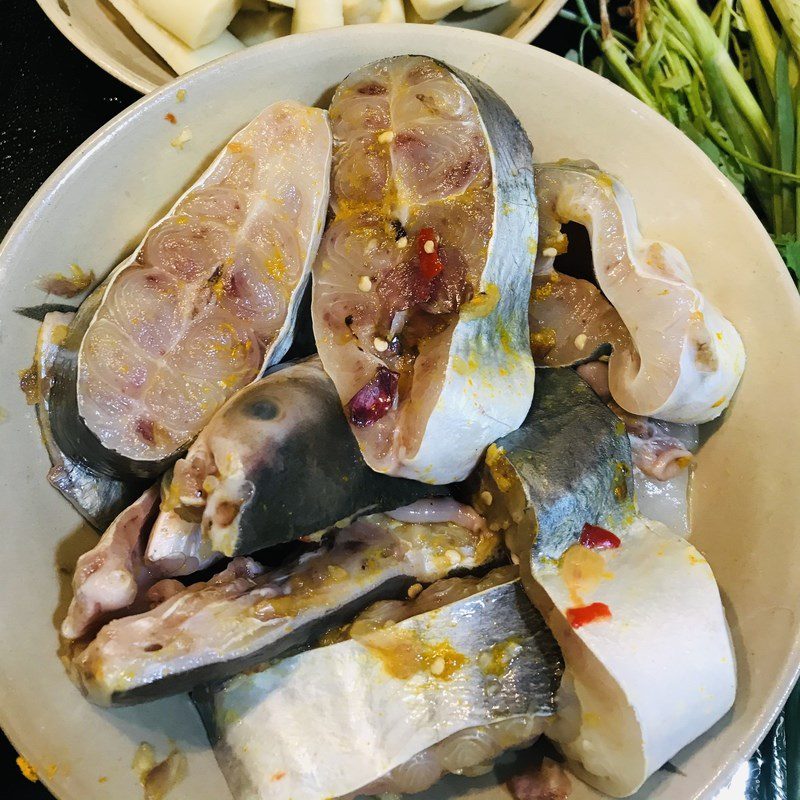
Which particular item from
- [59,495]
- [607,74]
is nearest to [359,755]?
[59,495]

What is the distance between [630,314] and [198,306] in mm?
946

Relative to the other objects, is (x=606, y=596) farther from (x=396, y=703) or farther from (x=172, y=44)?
(x=172, y=44)

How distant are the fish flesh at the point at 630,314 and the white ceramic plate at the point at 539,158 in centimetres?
10

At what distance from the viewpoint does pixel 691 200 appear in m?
1.65

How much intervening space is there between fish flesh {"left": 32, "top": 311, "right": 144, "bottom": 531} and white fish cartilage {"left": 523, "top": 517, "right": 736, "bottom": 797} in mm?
911

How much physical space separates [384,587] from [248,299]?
682 mm

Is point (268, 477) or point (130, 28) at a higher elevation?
point (130, 28)

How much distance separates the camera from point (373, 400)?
4.75 feet

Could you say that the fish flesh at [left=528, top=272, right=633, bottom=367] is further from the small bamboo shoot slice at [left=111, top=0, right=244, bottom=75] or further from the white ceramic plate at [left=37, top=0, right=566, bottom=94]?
the small bamboo shoot slice at [left=111, top=0, right=244, bottom=75]

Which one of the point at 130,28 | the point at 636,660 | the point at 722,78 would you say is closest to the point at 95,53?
the point at 130,28

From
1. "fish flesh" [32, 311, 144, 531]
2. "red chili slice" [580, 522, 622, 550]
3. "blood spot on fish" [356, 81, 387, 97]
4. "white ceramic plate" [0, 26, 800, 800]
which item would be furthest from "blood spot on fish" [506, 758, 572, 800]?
"blood spot on fish" [356, 81, 387, 97]

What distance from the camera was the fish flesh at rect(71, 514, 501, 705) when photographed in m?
1.26

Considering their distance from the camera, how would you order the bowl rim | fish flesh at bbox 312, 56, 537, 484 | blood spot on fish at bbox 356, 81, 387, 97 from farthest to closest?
1. the bowl rim
2. blood spot on fish at bbox 356, 81, 387, 97
3. fish flesh at bbox 312, 56, 537, 484

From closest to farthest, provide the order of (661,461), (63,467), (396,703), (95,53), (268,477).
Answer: (268,477)
(396,703)
(63,467)
(661,461)
(95,53)
